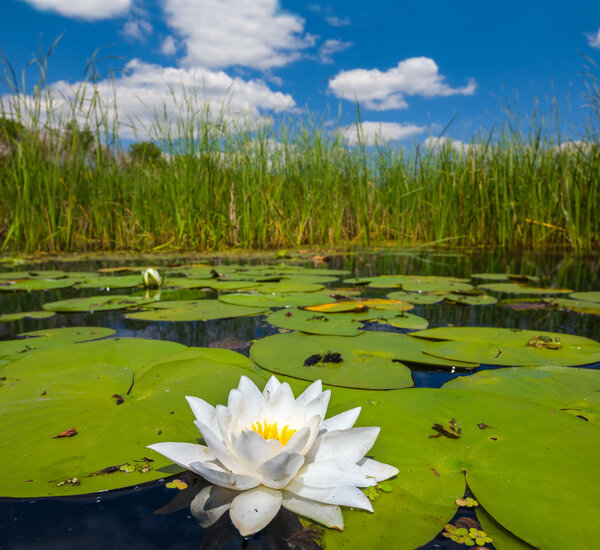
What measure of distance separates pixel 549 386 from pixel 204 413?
2.65ft

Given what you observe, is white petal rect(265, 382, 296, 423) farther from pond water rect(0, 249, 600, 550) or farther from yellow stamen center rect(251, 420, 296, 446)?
pond water rect(0, 249, 600, 550)

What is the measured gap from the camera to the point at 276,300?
2072 mm

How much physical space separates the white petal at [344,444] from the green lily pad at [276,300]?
52.4 inches

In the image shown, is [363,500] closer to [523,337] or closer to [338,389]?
[338,389]

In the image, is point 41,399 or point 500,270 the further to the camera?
point 500,270

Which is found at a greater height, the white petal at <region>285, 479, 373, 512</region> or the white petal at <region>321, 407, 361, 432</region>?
the white petal at <region>321, 407, 361, 432</region>

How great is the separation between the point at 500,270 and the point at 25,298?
317 centimetres

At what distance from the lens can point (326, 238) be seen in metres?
5.85

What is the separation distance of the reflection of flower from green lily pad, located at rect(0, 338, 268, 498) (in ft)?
0.33

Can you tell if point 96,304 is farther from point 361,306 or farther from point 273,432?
point 273,432

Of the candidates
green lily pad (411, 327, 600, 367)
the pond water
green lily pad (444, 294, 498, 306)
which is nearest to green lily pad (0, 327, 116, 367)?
the pond water

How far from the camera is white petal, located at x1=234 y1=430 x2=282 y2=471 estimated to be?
54cm

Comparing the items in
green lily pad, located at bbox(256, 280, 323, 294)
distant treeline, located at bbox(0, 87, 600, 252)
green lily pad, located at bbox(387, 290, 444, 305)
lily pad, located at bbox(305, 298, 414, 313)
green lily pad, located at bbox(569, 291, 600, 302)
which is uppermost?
distant treeline, located at bbox(0, 87, 600, 252)

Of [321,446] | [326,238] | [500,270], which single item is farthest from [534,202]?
[321,446]
